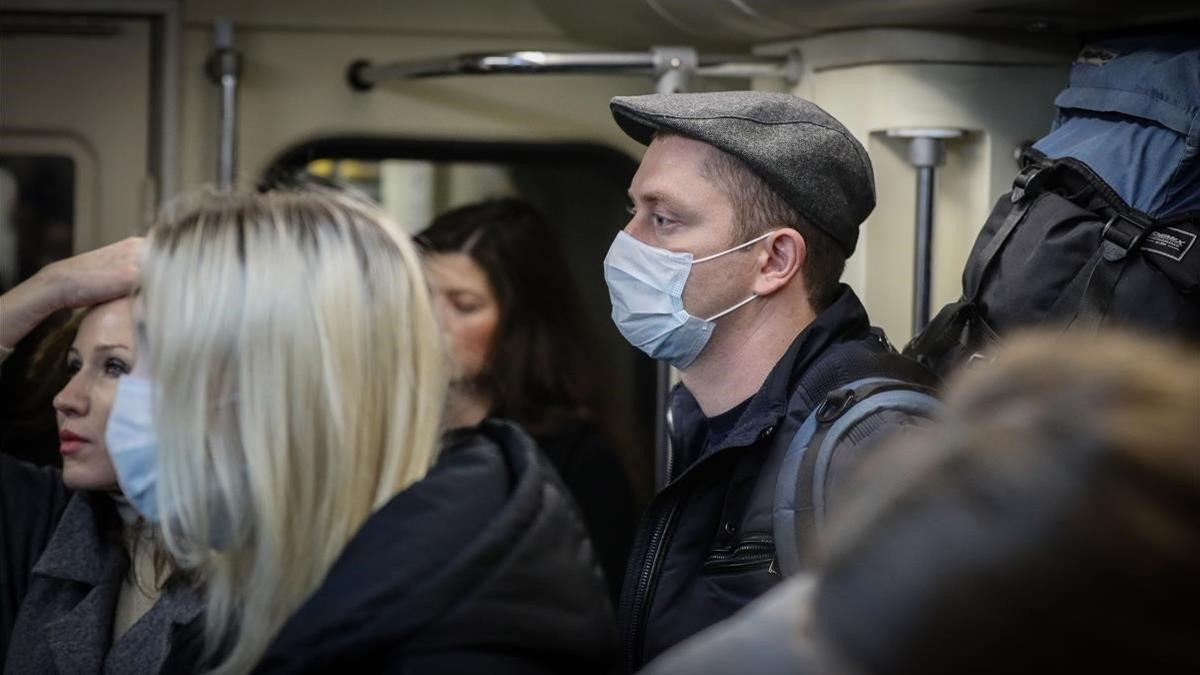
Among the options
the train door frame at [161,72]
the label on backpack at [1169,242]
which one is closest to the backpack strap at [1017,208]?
the label on backpack at [1169,242]

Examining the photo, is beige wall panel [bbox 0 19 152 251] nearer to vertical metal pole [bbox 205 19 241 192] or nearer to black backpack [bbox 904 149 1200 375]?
vertical metal pole [bbox 205 19 241 192]

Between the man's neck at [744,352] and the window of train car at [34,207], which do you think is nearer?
the man's neck at [744,352]

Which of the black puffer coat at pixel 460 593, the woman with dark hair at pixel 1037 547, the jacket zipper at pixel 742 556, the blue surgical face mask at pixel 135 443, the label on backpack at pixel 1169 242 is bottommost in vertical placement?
the jacket zipper at pixel 742 556

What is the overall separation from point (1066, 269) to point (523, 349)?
1.63 m

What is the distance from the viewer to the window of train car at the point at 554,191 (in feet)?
12.2

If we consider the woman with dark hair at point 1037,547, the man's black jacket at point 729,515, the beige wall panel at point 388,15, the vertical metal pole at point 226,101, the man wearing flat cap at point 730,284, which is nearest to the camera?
the woman with dark hair at point 1037,547

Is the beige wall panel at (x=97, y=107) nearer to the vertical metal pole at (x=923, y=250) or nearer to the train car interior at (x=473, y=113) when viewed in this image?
the train car interior at (x=473, y=113)

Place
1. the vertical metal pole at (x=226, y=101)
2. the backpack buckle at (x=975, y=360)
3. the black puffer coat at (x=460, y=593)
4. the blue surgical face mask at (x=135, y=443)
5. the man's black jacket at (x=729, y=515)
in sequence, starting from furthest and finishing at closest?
1. the vertical metal pole at (x=226, y=101)
2. the backpack buckle at (x=975, y=360)
3. the man's black jacket at (x=729, y=515)
4. the blue surgical face mask at (x=135, y=443)
5. the black puffer coat at (x=460, y=593)

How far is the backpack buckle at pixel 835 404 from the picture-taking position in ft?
6.09

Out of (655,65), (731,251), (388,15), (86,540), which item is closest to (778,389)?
(731,251)

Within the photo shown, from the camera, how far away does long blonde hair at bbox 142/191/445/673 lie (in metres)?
1.42

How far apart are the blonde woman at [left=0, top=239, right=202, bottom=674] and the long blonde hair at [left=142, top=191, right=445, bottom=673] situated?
0.34 metres

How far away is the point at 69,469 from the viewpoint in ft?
5.95

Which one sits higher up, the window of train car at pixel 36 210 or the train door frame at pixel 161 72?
the train door frame at pixel 161 72
